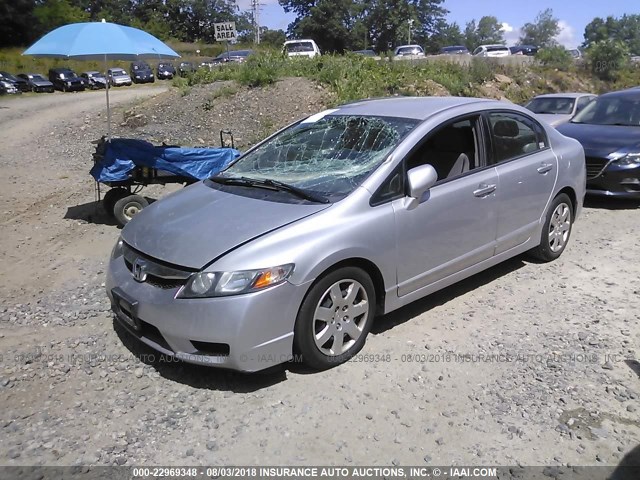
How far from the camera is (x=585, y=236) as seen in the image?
6.75 meters

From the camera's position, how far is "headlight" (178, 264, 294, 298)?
3.36 m

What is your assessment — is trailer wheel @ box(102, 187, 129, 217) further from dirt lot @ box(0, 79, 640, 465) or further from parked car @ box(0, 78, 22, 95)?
parked car @ box(0, 78, 22, 95)

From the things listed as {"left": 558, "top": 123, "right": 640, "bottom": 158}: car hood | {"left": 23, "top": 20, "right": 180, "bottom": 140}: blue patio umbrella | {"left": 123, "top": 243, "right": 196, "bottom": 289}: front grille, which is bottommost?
{"left": 123, "top": 243, "right": 196, "bottom": 289}: front grille

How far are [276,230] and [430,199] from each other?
127 cm

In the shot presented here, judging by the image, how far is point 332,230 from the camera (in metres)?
3.66

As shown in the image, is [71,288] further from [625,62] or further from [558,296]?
[625,62]

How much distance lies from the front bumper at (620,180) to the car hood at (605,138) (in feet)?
0.75

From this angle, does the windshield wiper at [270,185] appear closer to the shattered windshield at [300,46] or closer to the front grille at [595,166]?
the front grille at [595,166]

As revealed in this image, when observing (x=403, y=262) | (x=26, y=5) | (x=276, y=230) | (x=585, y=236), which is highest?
(x=26, y=5)

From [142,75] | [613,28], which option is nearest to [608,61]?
[142,75]

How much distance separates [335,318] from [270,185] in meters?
1.13

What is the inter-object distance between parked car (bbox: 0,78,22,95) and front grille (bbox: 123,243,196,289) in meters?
33.0

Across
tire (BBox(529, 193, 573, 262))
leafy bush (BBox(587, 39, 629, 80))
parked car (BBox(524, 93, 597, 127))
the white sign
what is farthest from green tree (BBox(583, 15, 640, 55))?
tire (BBox(529, 193, 573, 262))

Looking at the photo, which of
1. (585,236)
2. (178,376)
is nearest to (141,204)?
(178,376)
